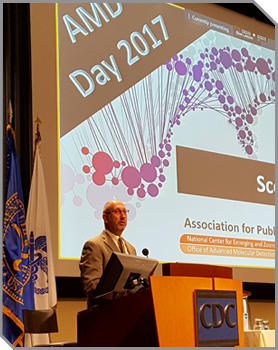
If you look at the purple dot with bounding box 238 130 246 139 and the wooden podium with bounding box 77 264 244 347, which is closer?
the wooden podium with bounding box 77 264 244 347

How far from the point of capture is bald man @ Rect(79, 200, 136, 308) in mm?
2855

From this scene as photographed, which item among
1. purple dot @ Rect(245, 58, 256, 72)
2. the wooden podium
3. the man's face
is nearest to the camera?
the wooden podium

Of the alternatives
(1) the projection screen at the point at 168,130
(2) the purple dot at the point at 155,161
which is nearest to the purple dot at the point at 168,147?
(1) the projection screen at the point at 168,130

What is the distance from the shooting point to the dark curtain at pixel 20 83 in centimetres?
412

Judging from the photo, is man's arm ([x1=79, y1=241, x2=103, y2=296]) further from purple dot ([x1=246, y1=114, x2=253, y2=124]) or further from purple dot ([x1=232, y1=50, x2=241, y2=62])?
purple dot ([x1=232, y1=50, x2=241, y2=62])

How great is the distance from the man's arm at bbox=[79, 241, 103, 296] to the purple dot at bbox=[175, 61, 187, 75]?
8.23 feet

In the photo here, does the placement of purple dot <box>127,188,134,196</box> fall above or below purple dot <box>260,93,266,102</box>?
below

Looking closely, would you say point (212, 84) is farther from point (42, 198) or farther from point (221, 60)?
point (42, 198)

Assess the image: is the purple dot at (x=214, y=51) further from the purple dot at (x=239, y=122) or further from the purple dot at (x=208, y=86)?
the purple dot at (x=239, y=122)

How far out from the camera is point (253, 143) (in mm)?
5496

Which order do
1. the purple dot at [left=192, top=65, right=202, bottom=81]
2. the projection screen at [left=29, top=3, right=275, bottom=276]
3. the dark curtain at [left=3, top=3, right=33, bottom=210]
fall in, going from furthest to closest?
the purple dot at [left=192, top=65, right=202, bottom=81] < the projection screen at [left=29, top=3, right=275, bottom=276] < the dark curtain at [left=3, top=3, right=33, bottom=210]

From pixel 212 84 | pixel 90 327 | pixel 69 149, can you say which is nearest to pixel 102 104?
pixel 69 149

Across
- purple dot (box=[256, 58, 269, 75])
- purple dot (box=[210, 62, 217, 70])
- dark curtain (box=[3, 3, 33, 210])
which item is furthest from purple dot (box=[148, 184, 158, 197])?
purple dot (box=[256, 58, 269, 75])

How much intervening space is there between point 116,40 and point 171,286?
2965 millimetres
